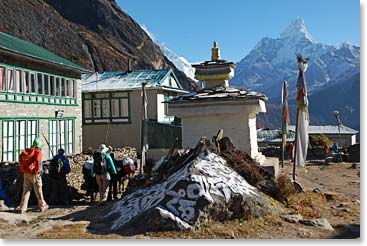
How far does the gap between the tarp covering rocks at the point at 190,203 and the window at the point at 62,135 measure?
1162 centimetres

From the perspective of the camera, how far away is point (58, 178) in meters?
9.98

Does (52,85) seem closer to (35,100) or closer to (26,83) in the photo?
(35,100)

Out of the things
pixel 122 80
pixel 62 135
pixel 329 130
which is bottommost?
pixel 62 135

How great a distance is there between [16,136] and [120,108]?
8.58 metres

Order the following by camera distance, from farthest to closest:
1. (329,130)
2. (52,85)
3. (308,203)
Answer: (329,130) < (52,85) < (308,203)

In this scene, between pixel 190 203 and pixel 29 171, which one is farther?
pixel 29 171

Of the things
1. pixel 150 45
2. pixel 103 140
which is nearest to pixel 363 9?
pixel 103 140

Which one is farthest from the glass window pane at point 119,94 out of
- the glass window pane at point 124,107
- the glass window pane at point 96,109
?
the glass window pane at point 96,109

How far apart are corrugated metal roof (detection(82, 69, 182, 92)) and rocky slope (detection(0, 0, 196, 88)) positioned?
2540cm

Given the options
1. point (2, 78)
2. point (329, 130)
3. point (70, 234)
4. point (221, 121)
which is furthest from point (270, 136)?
point (70, 234)

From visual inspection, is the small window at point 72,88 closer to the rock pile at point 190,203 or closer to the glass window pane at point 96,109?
the glass window pane at point 96,109

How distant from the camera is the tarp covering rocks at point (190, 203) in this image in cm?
689

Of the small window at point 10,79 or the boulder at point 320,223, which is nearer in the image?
the boulder at point 320,223

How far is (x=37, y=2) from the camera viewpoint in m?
53.8
